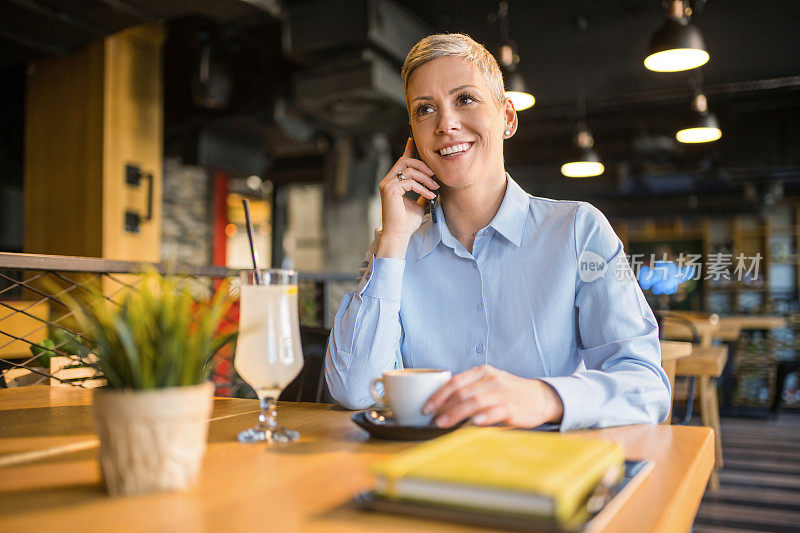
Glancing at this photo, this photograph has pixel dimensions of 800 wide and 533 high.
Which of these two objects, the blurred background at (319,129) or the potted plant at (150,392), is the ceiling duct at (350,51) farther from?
the potted plant at (150,392)

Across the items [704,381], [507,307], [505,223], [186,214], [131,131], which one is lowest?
[704,381]

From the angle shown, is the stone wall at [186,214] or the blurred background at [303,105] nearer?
the blurred background at [303,105]

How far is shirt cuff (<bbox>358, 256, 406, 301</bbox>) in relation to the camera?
1.40m

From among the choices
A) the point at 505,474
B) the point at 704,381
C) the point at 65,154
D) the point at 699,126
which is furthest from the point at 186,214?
the point at 505,474

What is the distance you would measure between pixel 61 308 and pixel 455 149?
3.75 meters

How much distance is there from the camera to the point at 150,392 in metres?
0.67

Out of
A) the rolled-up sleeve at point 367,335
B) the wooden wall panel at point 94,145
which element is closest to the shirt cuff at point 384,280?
the rolled-up sleeve at point 367,335

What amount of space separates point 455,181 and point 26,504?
1.11m

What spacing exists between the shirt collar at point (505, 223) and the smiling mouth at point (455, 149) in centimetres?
14

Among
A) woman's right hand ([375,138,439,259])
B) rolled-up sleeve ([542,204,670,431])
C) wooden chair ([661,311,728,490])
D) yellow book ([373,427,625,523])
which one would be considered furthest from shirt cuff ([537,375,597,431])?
wooden chair ([661,311,728,490])

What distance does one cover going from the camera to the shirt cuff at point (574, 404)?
1.01 m

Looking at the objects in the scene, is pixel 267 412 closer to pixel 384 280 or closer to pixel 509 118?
pixel 384 280

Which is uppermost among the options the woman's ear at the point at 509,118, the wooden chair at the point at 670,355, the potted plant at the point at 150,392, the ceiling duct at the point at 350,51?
the ceiling duct at the point at 350,51

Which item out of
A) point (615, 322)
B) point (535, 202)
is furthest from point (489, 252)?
point (615, 322)
